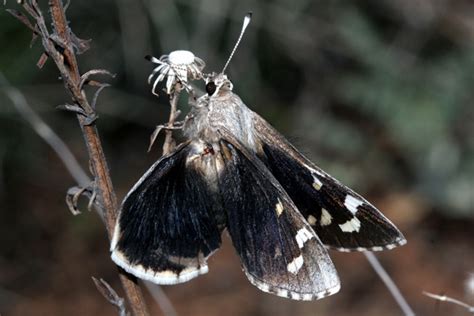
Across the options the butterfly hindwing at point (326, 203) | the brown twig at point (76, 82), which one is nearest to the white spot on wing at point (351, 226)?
the butterfly hindwing at point (326, 203)

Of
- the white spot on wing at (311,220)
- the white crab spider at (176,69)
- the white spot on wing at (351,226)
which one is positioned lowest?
the white spot on wing at (311,220)

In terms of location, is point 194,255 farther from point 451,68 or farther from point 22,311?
point 451,68

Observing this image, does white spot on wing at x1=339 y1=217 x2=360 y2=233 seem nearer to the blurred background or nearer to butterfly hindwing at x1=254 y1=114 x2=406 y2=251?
butterfly hindwing at x1=254 y1=114 x2=406 y2=251

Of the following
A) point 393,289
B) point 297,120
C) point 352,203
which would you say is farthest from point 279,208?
point 297,120

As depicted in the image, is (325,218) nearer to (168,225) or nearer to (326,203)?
(326,203)

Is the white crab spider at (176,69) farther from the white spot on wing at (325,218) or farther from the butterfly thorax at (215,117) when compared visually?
the white spot on wing at (325,218)

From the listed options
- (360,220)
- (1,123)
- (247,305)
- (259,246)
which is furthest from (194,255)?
(1,123)

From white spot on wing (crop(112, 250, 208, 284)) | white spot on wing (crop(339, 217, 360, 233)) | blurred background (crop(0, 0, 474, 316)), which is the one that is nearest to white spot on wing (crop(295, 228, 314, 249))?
white spot on wing (crop(339, 217, 360, 233))

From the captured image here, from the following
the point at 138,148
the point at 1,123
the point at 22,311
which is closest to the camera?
the point at 22,311
